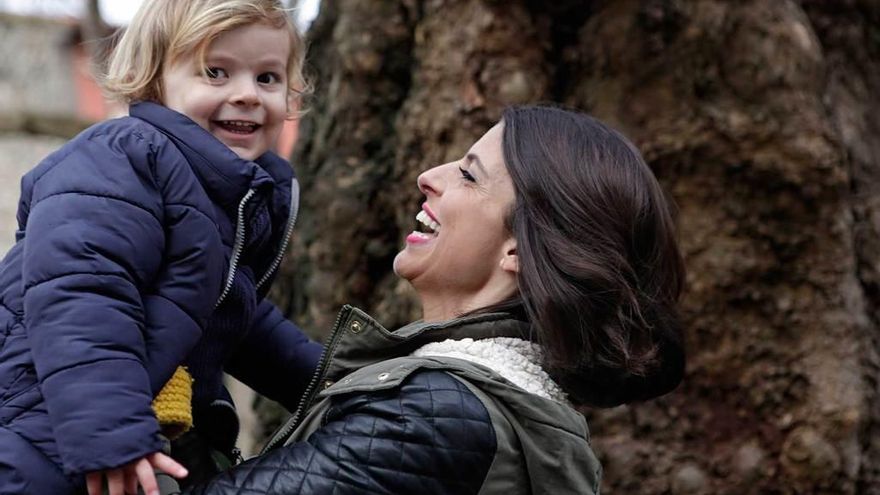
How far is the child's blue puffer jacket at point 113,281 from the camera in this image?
2168 mm

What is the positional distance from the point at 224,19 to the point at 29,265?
2.20 feet

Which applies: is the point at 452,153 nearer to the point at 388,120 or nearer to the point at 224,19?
the point at 388,120

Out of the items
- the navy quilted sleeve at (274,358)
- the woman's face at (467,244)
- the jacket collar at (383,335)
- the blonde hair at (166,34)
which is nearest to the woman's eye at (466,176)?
the woman's face at (467,244)

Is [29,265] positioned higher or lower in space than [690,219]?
higher

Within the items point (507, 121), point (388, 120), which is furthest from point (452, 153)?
point (507, 121)

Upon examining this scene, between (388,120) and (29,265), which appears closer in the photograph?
(29,265)

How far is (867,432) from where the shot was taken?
3729 millimetres

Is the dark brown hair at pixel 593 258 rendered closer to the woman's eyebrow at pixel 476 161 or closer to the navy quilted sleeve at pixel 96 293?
the woman's eyebrow at pixel 476 161

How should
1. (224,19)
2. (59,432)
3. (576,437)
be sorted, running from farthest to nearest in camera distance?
1. (224,19)
2. (576,437)
3. (59,432)

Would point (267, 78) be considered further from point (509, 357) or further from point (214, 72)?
point (509, 357)

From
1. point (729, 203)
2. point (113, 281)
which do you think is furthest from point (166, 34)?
point (729, 203)

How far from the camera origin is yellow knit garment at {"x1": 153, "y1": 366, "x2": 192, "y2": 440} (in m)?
2.34

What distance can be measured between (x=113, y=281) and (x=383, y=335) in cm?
54

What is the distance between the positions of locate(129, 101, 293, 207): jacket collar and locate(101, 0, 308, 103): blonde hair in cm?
11
